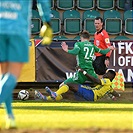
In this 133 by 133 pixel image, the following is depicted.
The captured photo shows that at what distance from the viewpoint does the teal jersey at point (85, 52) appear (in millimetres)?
14211

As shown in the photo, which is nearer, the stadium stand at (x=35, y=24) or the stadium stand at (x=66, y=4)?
the stadium stand at (x=35, y=24)

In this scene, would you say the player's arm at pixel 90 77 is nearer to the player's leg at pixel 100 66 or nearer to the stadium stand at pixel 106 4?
the player's leg at pixel 100 66

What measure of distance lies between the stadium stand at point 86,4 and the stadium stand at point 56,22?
94cm

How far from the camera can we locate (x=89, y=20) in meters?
18.4

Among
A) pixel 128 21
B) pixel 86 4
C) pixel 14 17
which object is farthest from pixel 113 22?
pixel 14 17

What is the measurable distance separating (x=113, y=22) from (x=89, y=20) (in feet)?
2.47

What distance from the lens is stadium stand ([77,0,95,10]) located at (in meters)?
19.1

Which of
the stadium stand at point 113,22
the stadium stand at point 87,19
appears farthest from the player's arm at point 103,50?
the stadium stand at point 113,22

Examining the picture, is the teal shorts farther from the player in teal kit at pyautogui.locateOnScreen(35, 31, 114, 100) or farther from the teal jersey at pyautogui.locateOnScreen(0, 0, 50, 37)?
the player in teal kit at pyautogui.locateOnScreen(35, 31, 114, 100)

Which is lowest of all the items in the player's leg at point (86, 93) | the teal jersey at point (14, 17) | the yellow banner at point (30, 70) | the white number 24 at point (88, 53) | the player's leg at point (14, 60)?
the player's leg at point (86, 93)

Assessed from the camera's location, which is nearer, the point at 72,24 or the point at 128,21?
the point at 72,24

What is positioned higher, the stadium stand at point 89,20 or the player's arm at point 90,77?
the stadium stand at point 89,20

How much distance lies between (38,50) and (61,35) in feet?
8.61

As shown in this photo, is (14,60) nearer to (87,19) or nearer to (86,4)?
(87,19)
